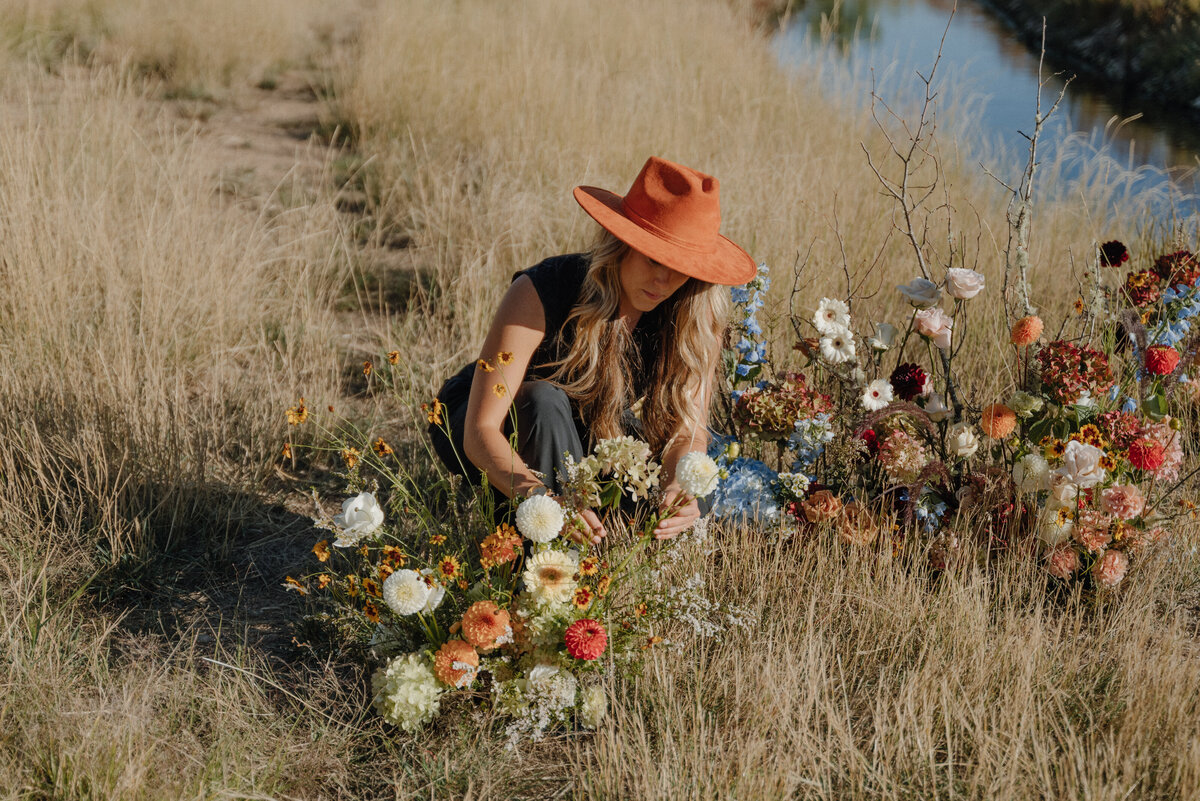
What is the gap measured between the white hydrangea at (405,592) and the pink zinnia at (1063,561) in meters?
1.43

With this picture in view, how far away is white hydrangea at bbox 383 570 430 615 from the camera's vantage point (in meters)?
1.65

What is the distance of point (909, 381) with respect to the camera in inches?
84.0

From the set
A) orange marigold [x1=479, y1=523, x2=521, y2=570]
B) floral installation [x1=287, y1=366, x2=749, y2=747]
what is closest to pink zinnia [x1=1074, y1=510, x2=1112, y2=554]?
floral installation [x1=287, y1=366, x2=749, y2=747]

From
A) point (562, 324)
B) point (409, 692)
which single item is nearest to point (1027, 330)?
point (562, 324)

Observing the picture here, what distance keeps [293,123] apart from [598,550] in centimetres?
513

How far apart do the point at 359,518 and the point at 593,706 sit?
589 mm

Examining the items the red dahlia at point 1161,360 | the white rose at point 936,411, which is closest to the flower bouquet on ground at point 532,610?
the white rose at point 936,411

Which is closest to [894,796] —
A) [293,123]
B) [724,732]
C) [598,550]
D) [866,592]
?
[724,732]

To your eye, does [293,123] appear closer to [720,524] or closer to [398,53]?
[398,53]

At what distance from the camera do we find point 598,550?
2068 mm

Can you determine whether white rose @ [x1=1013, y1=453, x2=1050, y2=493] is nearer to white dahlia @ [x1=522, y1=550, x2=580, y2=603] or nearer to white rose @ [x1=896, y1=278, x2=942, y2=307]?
white rose @ [x1=896, y1=278, x2=942, y2=307]

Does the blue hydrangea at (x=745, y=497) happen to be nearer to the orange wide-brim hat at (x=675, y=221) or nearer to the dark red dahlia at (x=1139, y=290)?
the orange wide-brim hat at (x=675, y=221)

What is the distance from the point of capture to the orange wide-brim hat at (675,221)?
2.02 m

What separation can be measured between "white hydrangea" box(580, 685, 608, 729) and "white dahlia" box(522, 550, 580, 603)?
0.23m
